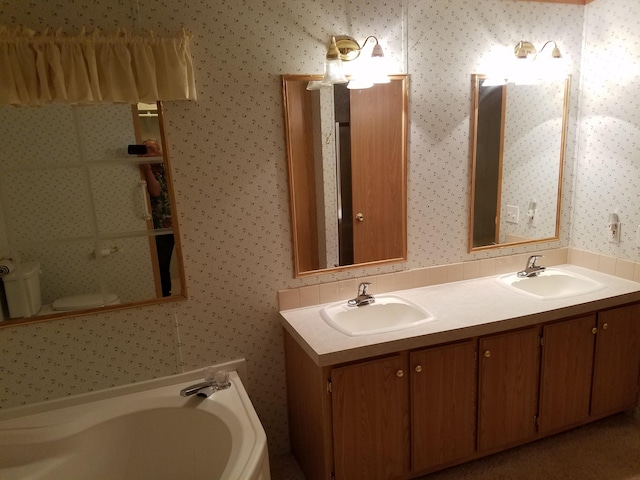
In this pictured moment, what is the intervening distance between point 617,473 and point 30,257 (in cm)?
283

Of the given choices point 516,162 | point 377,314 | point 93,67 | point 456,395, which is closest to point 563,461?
point 456,395

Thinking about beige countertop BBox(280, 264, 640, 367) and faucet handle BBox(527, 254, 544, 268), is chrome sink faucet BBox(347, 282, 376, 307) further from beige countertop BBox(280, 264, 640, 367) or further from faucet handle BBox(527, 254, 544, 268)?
faucet handle BBox(527, 254, 544, 268)

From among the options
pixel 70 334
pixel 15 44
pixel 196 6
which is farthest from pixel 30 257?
pixel 196 6

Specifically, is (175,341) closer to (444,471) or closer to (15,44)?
(15,44)

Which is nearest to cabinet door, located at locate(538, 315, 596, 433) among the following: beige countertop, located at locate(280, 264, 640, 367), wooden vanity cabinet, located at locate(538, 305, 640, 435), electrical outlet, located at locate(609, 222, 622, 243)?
wooden vanity cabinet, located at locate(538, 305, 640, 435)

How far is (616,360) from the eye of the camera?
2.22 meters

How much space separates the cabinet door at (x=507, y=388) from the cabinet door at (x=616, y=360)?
0.41 metres

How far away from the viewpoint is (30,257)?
1.71 metres

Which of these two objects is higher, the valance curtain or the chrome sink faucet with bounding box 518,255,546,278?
the valance curtain

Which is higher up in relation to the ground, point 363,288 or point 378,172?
point 378,172

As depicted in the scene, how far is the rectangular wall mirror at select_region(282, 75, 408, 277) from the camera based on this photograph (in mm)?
2012

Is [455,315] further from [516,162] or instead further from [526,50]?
[526,50]

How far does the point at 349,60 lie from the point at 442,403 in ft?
5.39

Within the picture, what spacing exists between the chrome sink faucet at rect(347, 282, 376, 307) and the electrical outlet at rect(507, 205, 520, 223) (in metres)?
1.04
